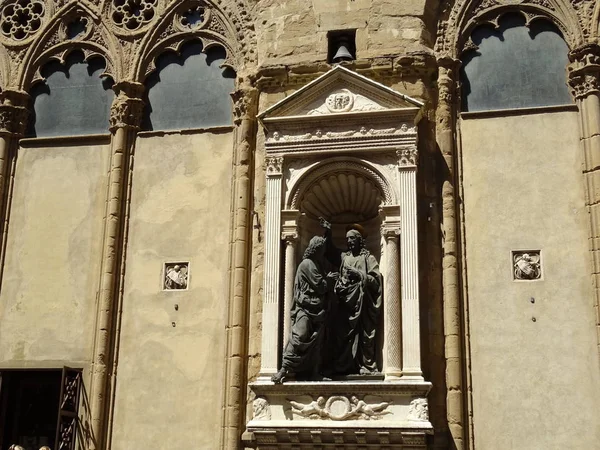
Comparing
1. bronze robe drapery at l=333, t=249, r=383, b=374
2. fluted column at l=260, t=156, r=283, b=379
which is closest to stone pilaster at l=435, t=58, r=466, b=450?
bronze robe drapery at l=333, t=249, r=383, b=374

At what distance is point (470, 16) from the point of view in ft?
44.4

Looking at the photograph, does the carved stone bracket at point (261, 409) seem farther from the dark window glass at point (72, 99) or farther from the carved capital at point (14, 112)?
the carved capital at point (14, 112)

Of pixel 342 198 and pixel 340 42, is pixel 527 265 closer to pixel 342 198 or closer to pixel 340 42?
pixel 342 198

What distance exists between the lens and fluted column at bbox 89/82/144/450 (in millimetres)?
12688

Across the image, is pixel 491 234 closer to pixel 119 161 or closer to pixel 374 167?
pixel 374 167

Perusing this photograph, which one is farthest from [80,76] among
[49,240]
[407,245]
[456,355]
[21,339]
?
[456,355]

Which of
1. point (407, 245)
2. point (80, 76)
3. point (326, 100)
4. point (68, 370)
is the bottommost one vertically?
point (68, 370)

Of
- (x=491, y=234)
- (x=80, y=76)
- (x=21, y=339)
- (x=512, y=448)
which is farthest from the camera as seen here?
(x=80, y=76)

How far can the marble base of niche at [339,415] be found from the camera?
10945 mm

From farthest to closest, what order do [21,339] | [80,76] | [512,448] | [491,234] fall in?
1. [80,76]
2. [21,339]
3. [491,234]
4. [512,448]

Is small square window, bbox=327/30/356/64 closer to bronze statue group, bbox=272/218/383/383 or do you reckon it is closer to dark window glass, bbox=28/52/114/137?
bronze statue group, bbox=272/218/383/383

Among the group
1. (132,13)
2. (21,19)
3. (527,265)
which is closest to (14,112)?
(21,19)

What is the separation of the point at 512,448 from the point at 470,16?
651 centimetres

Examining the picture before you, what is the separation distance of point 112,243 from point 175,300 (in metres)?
1.37
